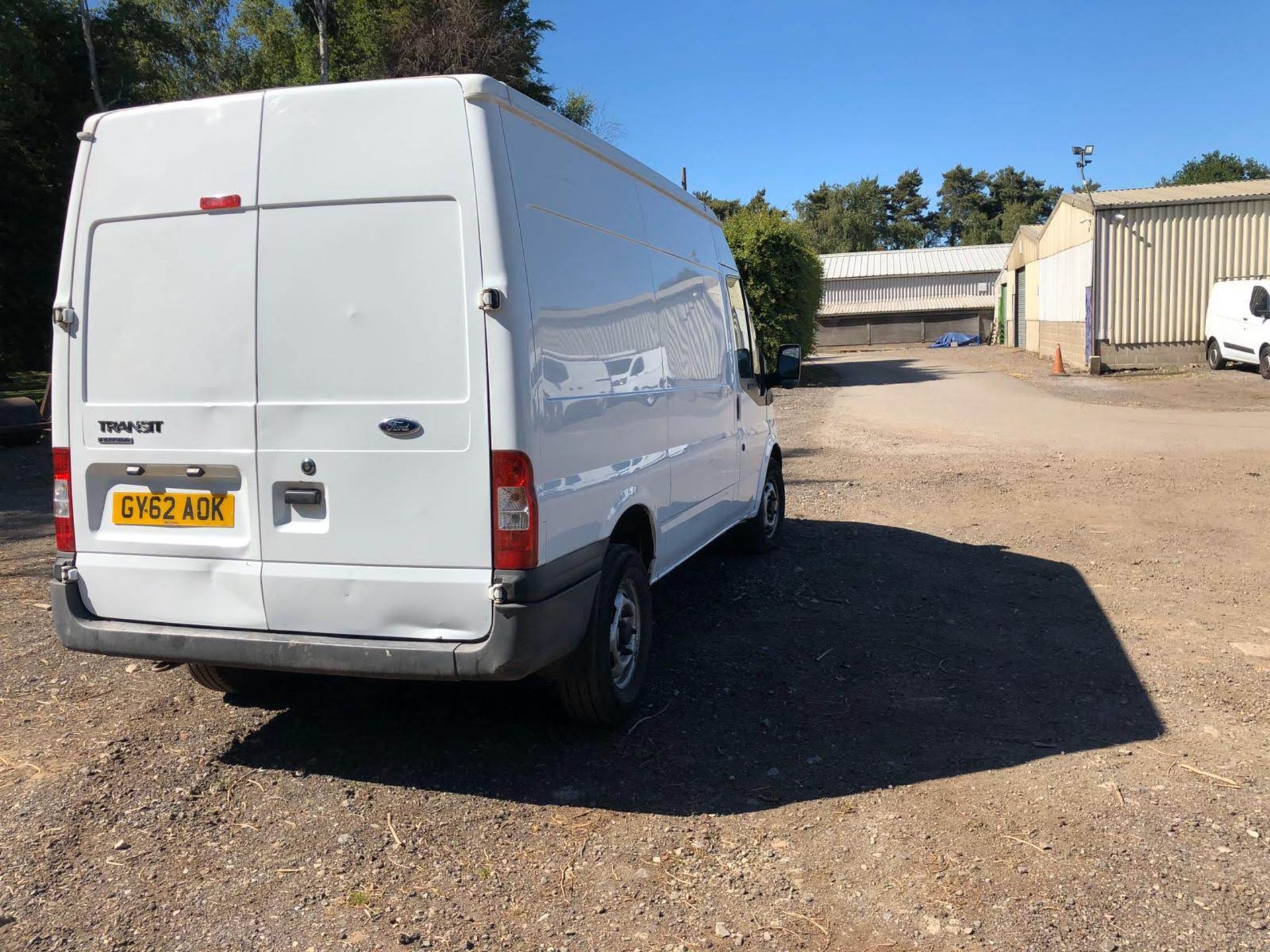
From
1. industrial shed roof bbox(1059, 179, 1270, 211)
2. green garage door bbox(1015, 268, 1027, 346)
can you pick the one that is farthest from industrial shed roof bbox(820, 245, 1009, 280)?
industrial shed roof bbox(1059, 179, 1270, 211)

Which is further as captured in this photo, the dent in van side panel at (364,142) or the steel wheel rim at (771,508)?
the steel wheel rim at (771,508)

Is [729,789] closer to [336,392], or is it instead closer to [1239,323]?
[336,392]

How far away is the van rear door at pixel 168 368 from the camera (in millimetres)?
3830

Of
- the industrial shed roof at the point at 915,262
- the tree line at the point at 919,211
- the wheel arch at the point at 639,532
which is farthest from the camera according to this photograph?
the tree line at the point at 919,211

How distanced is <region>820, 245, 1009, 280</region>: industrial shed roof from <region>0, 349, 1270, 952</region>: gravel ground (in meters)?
50.8

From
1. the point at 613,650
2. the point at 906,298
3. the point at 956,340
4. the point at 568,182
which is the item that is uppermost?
the point at 906,298

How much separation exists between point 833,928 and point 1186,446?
1187 centimetres

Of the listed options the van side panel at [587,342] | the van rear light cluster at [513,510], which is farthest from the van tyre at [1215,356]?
the van rear light cluster at [513,510]

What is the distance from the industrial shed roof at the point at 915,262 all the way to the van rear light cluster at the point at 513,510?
53105mm

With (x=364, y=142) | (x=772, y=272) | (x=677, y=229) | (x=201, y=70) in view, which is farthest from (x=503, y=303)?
(x=201, y=70)

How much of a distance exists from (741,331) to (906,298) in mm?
51038

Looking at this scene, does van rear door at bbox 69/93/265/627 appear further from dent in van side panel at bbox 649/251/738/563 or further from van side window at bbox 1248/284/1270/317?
van side window at bbox 1248/284/1270/317

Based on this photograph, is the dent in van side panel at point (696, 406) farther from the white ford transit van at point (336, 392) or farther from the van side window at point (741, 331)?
the white ford transit van at point (336, 392)

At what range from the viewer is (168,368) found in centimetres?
390
